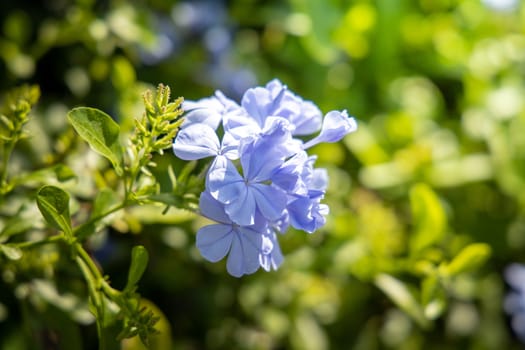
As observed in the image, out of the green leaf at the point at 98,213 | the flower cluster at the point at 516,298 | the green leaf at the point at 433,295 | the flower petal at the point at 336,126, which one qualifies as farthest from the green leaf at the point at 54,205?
the flower cluster at the point at 516,298

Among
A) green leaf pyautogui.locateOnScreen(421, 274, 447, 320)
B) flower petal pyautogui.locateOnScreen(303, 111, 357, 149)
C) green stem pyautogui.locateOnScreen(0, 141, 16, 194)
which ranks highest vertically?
flower petal pyautogui.locateOnScreen(303, 111, 357, 149)

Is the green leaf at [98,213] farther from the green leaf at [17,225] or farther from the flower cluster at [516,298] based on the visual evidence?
the flower cluster at [516,298]

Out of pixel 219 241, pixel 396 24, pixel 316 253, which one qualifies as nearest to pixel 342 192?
pixel 316 253

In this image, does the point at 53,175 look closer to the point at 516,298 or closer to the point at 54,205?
the point at 54,205

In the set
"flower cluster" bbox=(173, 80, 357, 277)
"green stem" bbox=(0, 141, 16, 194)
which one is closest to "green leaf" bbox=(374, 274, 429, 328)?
"flower cluster" bbox=(173, 80, 357, 277)

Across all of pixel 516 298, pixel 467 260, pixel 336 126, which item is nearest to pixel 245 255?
pixel 336 126

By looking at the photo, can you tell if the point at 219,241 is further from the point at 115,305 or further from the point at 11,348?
the point at 11,348

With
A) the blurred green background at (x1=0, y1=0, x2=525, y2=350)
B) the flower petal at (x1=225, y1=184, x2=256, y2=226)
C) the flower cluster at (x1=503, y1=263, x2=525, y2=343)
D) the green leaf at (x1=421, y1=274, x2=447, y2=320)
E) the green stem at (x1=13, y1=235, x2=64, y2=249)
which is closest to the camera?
the flower petal at (x1=225, y1=184, x2=256, y2=226)

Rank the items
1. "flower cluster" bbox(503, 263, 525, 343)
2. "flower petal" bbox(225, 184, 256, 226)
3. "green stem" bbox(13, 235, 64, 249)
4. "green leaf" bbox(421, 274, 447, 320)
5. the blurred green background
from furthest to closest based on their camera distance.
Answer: "flower cluster" bbox(503, 263, 525, 343) → the blurred green background → "green leaf" bbox(421, 274, 447, 320) → "green stem" bbox(13, 235, 64, 249) → "flower petal" bbox(225, 184, 256, 226)

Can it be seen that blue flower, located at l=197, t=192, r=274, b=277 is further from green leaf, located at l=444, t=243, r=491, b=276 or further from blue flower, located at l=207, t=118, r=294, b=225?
green leaf, located at l=444, t=243, r=491, b=276
